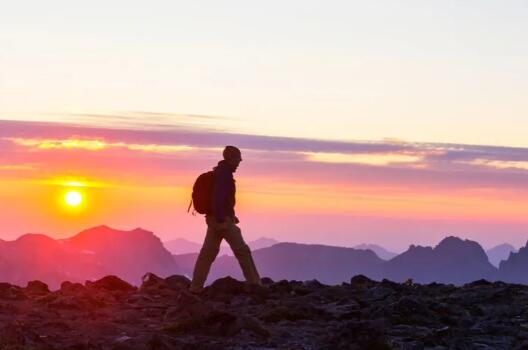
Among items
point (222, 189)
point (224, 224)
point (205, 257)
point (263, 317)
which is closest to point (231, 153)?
point (222, 189)

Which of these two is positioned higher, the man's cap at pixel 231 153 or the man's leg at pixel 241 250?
the man's cap at pixel 231 153

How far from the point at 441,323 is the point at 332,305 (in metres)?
3.23

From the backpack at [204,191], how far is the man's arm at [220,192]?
0.21 metres

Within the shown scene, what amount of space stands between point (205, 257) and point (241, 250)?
87cm

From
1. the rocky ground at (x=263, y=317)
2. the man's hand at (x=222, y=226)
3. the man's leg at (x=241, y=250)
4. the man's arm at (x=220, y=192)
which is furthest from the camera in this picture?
the man's leg at (x=241, y=250)

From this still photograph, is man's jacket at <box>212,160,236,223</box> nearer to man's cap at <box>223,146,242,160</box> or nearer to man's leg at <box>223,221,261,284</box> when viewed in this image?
man's cap at <box>223,146,242,160</box>

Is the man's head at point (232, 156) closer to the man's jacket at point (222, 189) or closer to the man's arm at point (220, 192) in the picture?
the man's jacket at point (222, 189)

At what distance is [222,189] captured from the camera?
830 inches

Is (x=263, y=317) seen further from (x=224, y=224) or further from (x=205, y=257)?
(x=205, y=257)

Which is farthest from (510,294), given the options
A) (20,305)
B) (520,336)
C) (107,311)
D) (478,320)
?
(20,305)

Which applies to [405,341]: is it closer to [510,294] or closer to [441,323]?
[441,323]

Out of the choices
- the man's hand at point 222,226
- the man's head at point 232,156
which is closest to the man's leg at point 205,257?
the man's hand at point 222,226

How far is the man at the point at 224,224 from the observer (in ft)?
69.3

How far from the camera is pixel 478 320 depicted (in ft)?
56.6
